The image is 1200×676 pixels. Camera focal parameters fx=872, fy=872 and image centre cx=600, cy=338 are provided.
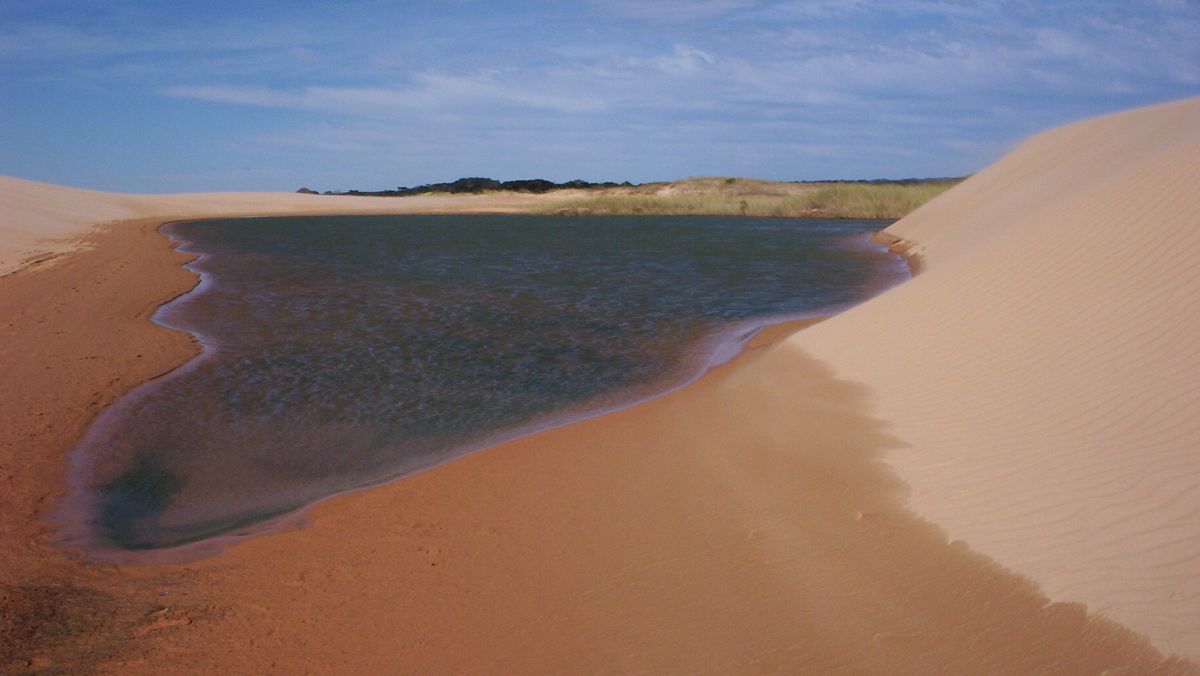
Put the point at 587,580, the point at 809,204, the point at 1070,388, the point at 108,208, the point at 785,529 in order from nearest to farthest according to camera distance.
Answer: the point at 587,580
the point at 785,529
the point at 1070,388
the point at 108,208
the point at 809,204

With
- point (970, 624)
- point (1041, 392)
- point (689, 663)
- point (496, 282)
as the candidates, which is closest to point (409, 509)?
point (689, 663)

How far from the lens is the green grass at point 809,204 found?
46259mm

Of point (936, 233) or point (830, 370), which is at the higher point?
point (936, 233)

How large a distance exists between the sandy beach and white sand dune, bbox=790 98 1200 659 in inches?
0.8

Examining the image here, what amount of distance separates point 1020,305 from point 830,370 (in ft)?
5.73

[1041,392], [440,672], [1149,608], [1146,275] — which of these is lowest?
[440,672]

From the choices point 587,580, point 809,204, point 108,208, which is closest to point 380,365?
point 587,580

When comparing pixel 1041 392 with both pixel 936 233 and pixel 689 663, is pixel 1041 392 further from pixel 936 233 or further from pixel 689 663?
pixel 936 233

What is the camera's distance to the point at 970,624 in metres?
3.54

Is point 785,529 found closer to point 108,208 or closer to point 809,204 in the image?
point 809,204

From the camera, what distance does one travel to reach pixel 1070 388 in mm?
5684

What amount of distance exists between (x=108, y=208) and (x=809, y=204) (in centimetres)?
3961

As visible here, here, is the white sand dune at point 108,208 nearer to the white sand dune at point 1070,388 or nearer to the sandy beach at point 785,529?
the sandy beach at point 785,529

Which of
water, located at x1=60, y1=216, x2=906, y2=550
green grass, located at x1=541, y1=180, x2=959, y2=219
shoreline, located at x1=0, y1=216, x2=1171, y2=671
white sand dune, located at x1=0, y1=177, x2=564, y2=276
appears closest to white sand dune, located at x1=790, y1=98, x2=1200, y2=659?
shoreline, located at x1=0, y1=216, x2=1171, y2=671
